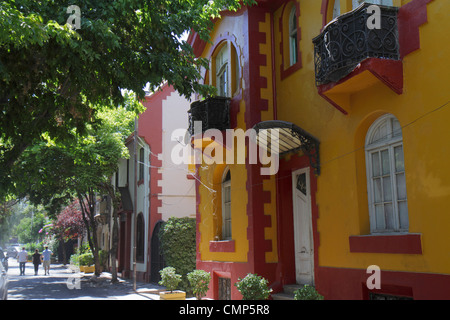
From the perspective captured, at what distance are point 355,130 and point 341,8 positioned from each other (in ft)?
8.06

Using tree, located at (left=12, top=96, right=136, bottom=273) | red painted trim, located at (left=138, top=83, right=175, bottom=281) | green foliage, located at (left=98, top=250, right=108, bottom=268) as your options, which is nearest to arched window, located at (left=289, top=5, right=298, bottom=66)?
tree, located at (left=12, top=96, right=136, bottom=273)

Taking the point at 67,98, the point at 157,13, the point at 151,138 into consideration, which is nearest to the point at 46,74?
the point at 67,98

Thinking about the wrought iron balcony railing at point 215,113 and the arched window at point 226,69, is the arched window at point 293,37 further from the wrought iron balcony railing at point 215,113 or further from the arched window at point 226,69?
the wrought iron balcony railing at point 215,113

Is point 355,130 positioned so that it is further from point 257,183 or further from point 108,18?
point 108,18

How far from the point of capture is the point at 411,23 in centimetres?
753

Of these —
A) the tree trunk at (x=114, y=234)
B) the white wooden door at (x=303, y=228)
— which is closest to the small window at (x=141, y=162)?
→ the tree trunk at (x=114, y=234)

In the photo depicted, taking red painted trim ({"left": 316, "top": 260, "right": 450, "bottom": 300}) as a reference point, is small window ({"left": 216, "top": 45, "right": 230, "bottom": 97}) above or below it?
above

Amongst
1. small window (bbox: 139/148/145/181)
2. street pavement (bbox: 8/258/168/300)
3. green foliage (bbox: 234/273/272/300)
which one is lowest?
street pavement (bbox: 8/258/168/300)

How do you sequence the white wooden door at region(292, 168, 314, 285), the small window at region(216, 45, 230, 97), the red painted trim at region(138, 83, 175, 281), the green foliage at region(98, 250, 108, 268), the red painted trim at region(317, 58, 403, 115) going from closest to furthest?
the red painted trim at region(317, 58, 403, 115), the white wooden door at region(292, 168, 314, 285), the small window at region(216, 45, 230, 97), the red painted trim at region(138, 83, 175, 281), the green foliage at region(98, 250, 108, 268)

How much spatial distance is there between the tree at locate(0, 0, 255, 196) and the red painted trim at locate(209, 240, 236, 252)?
419cm

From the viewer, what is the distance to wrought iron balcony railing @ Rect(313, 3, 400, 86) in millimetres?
7629

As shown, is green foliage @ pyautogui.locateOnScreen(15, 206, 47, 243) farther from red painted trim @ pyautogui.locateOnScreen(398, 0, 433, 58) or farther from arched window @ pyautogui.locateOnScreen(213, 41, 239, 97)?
red painted trim @ pyautogui.locateOnScreen(398, 0, 433, 58)

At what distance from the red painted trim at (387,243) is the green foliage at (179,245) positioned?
11821 millimetres

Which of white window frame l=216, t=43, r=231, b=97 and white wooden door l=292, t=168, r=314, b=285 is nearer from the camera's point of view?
white wooden door l=292, t=168, r=314, b=285
